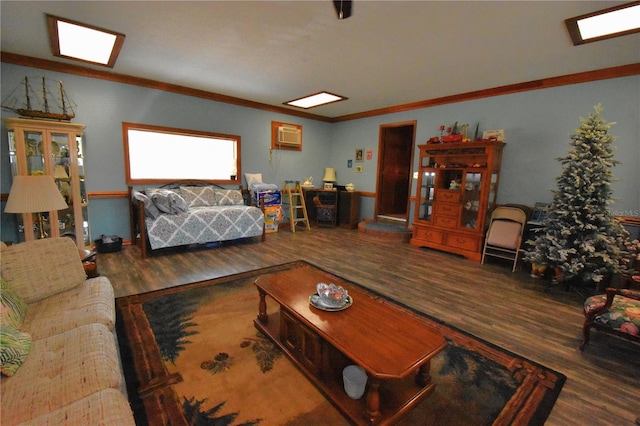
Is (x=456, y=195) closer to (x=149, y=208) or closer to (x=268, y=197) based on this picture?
(x=268, y=197)

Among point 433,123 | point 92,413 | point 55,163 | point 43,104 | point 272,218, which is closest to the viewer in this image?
point 92,413

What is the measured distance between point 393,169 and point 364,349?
5391 mm

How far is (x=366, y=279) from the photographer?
331 centimetres

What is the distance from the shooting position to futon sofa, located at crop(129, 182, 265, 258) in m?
3.86

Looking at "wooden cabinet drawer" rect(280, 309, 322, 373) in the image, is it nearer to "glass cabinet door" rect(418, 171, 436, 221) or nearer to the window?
"glass cabinet door" rect(418, 171, 436, 221)

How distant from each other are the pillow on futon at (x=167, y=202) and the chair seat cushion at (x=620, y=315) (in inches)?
177

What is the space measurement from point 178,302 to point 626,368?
3.44 m

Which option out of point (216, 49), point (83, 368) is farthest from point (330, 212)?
point (83, 368)

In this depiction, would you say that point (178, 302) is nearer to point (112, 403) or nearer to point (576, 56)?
point (112, 403)

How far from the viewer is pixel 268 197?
5.43 metres

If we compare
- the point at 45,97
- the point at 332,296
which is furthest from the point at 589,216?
the point at 45,97

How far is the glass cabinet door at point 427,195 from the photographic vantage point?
4660 millimetres

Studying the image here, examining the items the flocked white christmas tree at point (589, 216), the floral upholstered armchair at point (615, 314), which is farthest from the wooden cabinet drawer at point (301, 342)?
the flocked white christmas tree at point (589, 216)

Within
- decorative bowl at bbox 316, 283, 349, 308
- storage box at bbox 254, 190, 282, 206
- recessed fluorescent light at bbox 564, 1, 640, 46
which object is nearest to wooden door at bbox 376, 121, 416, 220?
storage box at bbox 254, 190, 282, 206
